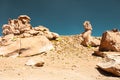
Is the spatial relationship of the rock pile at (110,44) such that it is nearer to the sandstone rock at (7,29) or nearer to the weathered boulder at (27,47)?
Answer: the weathered boulder at (27,47)

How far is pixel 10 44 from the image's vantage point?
3325 centimetres

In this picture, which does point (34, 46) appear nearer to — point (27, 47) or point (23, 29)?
point (27, 47)

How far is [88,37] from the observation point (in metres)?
37.4

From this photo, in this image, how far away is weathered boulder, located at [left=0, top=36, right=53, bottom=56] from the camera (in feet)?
105

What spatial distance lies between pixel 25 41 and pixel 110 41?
11.3 metres

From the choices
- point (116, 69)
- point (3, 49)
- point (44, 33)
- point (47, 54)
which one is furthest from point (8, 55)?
point (116, 69)

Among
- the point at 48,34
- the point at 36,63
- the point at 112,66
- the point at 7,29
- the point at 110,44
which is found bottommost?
the point at 112,66

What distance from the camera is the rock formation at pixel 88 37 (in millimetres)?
37375

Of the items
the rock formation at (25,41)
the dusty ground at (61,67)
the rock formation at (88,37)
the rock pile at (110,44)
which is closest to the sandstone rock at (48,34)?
the rock formation at (25,41)

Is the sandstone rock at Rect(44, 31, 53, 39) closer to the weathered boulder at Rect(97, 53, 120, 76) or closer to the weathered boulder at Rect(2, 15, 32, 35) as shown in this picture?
the weathered boulder at Rect(2, 15, 32, 35)

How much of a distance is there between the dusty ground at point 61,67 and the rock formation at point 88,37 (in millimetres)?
1348

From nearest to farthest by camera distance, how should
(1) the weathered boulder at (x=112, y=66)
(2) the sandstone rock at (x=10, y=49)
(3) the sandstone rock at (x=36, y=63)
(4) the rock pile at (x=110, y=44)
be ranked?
(1) the weathered boulder at (x=112, y=66), (3) the sandstone rock at (x=36, y=63), (4) the rock pile at (x=110, y=44), (2) the sandstone rock at (x=10, y=49)

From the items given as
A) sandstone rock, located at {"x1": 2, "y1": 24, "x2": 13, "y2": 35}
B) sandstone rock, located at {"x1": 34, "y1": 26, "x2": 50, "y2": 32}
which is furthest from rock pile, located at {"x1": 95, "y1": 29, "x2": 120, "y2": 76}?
sandstone rock, located at {"x1": 2, "y1": 24, "x2": 13, "y2": 35}

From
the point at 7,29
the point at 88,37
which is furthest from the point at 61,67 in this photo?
the point at 7,29
